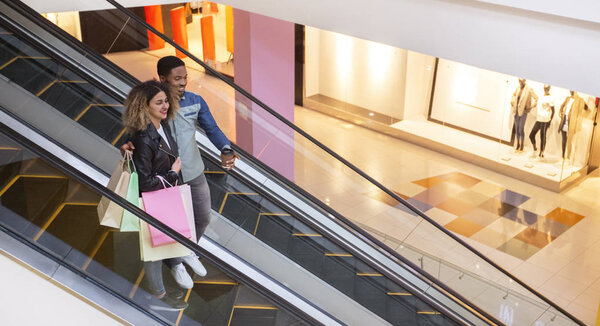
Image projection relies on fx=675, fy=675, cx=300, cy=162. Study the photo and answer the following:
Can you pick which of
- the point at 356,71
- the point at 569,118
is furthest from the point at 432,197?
the point at 356,71

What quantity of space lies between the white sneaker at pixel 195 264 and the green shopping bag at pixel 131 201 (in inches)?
14.4

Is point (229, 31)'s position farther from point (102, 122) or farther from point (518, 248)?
point (102, 122)

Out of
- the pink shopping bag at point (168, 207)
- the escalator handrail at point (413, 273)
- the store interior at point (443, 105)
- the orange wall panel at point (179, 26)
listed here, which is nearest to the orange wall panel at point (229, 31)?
the orange wall panel at point (179, 26)

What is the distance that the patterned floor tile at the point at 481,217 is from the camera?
36.4ft

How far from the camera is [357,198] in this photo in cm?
1138

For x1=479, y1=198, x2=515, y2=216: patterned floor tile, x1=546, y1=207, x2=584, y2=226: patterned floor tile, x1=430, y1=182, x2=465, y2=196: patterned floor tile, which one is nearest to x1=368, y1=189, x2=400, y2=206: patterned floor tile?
x1=430, y1=182, x2=465, y2=196: patterned floor tile

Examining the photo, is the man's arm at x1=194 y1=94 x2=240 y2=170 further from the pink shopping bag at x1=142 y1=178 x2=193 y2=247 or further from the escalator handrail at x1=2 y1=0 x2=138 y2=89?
the escalator handrail at x1=2 y1=0 x2=138 y2=89

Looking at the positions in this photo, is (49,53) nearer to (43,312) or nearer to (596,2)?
(43,312)

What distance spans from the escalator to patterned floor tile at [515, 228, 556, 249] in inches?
163

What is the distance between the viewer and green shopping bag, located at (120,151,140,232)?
4.05 m

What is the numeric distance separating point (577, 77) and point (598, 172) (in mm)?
7874

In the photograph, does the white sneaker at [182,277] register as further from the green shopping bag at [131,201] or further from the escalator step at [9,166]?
the escalator step at [9,166]

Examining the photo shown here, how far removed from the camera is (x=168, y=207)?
440 centimetres

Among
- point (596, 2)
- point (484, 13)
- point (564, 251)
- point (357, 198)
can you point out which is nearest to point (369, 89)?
point (357, 198)
